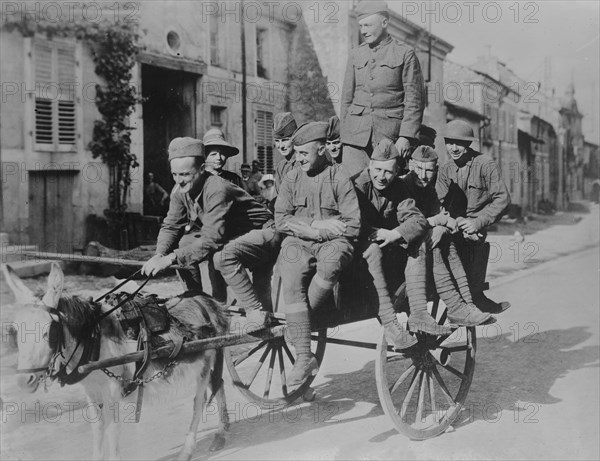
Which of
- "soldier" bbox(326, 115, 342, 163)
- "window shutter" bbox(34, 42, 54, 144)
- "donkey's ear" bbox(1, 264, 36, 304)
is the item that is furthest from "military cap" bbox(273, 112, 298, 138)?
"window shutter" bbox(34, 42, 54, 144)

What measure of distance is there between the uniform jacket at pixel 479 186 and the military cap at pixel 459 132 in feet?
0.52

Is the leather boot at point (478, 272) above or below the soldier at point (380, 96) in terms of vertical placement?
below

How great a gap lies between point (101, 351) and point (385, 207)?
7.24 feet

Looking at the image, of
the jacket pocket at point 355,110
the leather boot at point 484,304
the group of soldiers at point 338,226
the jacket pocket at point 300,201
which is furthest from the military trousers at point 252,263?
the leather boot at point 484,304

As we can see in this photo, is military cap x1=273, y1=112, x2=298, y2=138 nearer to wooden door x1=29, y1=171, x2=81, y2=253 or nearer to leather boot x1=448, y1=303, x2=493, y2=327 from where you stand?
leather boot x1=448, y1=303, x2=493, y2=327

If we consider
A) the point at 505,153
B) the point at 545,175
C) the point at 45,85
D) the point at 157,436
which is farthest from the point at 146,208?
the point at 545,175

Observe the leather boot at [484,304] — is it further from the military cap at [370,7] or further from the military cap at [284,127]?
the military cap at [370,7]

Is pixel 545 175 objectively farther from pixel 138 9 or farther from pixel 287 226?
pixel 287 226

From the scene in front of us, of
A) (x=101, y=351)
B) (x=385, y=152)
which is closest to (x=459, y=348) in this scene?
(x=385, y=152)

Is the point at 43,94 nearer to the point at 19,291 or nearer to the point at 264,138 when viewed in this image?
the point at 264,138

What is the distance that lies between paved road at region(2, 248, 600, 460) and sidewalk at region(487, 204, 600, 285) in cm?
466

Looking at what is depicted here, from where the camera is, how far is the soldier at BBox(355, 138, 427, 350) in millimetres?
4445

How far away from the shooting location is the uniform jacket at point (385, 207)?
178 inches

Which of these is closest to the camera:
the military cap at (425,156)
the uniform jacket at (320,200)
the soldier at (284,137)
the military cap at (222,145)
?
the uniform jacket at (320,200)
